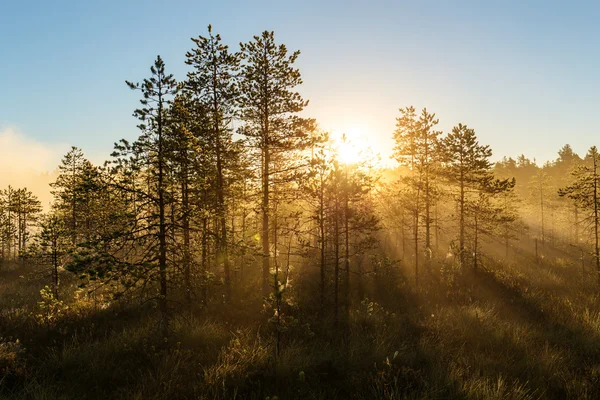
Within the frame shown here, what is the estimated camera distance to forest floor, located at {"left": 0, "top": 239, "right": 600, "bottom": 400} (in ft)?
22.0

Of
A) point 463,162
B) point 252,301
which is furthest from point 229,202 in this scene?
point 463,162

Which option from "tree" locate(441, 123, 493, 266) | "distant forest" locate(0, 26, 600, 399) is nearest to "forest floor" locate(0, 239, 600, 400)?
"distant forest" locate(0, 26, 600, 399)

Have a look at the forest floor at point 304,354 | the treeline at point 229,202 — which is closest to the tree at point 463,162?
the treeline at point 229,202

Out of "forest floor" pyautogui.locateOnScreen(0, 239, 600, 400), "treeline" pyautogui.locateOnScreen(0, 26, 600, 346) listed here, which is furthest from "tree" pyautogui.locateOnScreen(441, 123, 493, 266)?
"forest floor" pyautogui.locateOnScreen(0, 239, 600, 400)

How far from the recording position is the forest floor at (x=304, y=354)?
22.0 ft

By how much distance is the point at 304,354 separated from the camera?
8602mm

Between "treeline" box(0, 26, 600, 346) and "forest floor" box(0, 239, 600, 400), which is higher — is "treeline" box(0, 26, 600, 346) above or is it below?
above

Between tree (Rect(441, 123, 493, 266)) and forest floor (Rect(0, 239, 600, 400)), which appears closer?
forest floor (Rect(0, 239, 600, 400))

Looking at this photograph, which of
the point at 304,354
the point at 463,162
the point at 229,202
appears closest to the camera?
the point at 304,354

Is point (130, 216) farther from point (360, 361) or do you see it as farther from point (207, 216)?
point (360, 361)

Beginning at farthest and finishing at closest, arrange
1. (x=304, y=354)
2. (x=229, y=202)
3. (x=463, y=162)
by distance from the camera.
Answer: (x=463, y=162)
(x=229, y=202)
(x=304, y=354)

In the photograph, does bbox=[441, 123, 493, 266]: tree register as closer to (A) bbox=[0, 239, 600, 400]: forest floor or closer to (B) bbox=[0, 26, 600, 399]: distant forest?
(B) bbox=[0, 26, 600, 399]: distant forest

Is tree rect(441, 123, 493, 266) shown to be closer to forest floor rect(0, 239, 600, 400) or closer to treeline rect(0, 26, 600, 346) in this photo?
treeline rect(0, 26, 600, 346)

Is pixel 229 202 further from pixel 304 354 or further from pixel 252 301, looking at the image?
pixel 304 354
